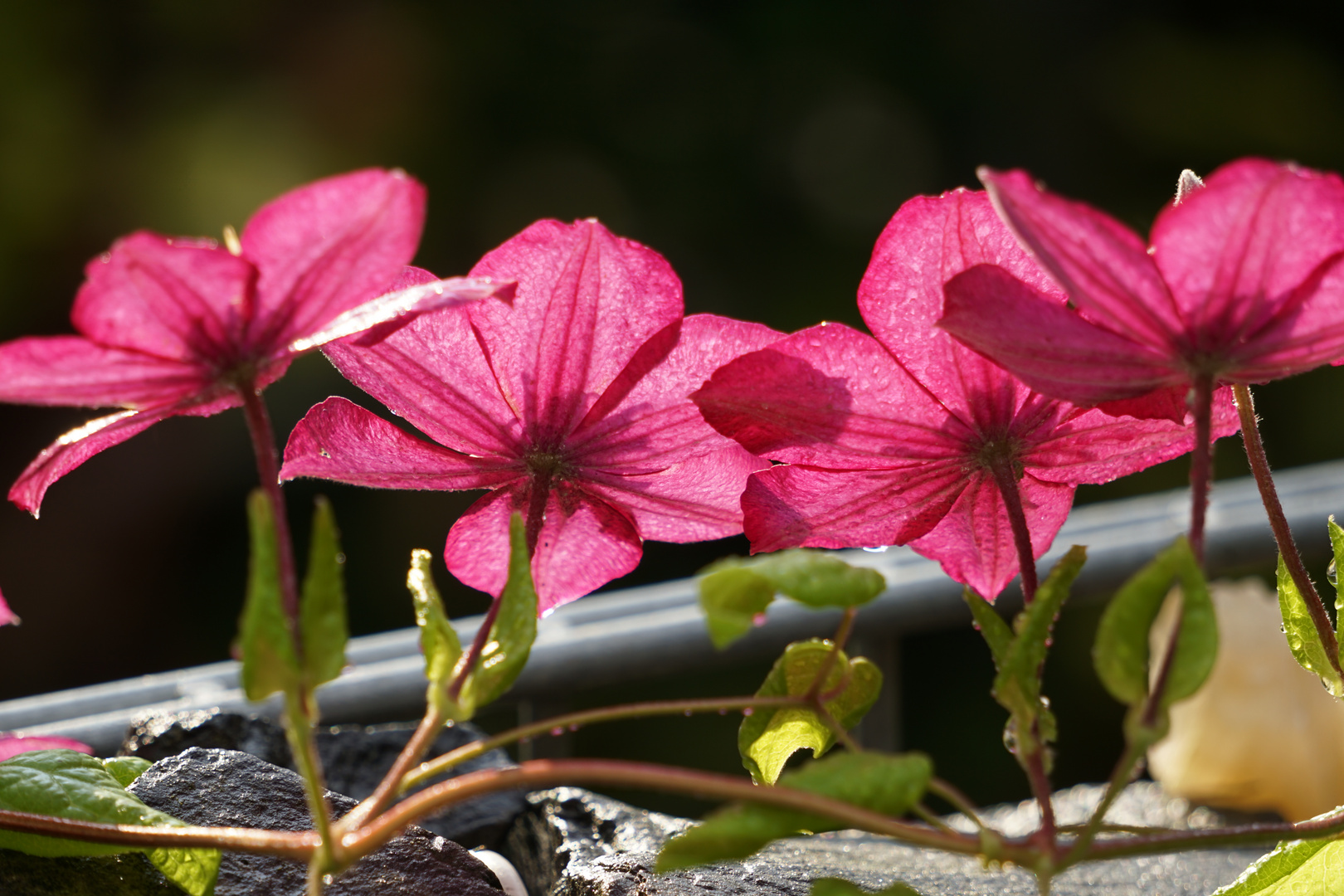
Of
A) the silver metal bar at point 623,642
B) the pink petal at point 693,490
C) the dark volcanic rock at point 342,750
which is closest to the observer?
the pink petal at point 693,490

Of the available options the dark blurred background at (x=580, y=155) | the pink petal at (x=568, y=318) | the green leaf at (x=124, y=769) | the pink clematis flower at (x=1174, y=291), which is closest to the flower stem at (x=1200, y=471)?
the pink clematis flower at (x=1174, y=291)

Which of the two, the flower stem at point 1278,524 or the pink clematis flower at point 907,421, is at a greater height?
the pink clematis flower at point 907,421

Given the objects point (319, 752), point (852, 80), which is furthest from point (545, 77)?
point (319, 752)

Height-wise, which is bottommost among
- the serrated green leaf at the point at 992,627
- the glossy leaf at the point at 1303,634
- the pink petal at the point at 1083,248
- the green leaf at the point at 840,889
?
the green leaf at the point at 840,889

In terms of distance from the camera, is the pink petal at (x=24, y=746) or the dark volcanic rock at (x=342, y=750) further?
the dark volcanic rock at (x=342, y=750)

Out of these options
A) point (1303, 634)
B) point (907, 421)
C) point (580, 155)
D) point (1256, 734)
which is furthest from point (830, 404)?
point (580, 155)

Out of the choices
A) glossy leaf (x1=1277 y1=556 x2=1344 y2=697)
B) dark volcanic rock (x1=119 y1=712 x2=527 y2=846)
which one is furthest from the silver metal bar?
glossy leaf (x1=1277 y1=556 x2=1344 y2=697)

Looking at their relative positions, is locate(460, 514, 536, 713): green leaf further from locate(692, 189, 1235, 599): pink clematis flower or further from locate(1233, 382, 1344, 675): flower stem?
locate(1233, 382, 1344, 675): flower stem

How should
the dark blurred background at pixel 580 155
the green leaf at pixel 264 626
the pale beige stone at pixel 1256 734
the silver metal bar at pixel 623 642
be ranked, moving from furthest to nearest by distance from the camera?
the dark blurred background at pixel 580 155, the pale beige stone at pixel 1256 734, the silver metal bar at pixel 623 642, the green leaf at pixel 264 626

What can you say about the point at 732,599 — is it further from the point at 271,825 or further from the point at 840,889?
the point at 271,825

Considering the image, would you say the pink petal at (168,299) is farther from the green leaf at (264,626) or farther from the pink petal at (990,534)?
the pink petal at (990,534)
